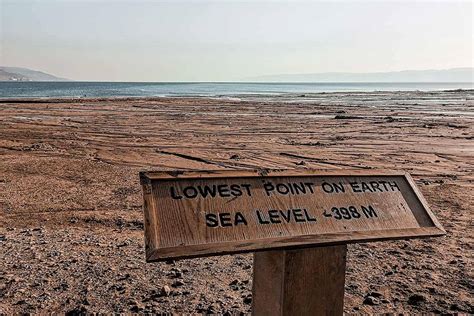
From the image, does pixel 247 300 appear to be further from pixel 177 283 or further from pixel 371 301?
pixel 371 301

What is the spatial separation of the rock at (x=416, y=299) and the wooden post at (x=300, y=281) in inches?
54.0

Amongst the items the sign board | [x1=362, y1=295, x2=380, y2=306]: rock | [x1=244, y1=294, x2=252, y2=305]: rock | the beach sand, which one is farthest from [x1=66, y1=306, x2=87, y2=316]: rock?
[x1=362, y1=295, x2=380, y2=306]: rock

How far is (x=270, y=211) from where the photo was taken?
2.46 meters

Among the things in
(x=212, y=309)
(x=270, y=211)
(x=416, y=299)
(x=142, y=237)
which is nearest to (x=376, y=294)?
(x=416, y=299)

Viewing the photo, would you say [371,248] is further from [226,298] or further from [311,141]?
[311,141]

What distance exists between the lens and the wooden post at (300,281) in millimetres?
2455

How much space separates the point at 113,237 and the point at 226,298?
71.7 inches

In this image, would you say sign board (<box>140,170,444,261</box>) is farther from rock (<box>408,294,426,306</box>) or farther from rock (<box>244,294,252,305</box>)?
rock (<box>244,294,252,305</box>)

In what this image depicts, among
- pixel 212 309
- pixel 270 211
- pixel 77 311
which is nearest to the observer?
pixel 270 211

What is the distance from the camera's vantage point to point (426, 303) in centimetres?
371

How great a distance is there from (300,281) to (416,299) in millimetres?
1766

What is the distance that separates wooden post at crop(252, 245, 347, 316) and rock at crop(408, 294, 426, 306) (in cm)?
137

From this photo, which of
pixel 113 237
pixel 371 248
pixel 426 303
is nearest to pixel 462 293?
pixel 426 303

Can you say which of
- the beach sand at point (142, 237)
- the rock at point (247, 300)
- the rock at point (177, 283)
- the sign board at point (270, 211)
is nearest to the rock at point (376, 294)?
the beach sand at point (142, 237)
